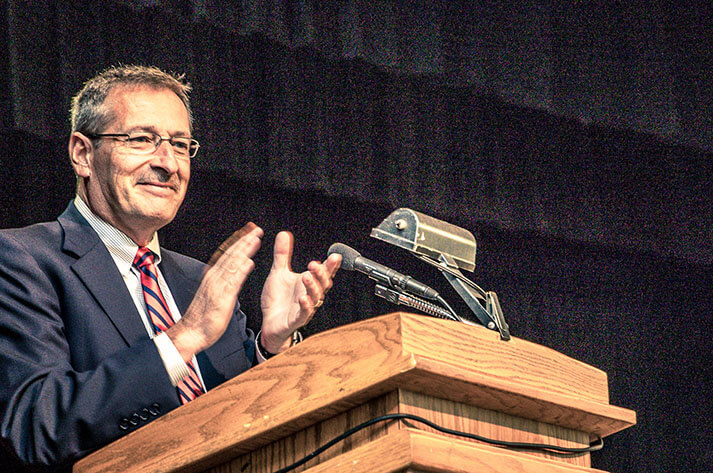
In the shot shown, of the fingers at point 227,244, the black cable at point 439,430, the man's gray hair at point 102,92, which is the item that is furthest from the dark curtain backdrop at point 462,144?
the black cable at point 439,430

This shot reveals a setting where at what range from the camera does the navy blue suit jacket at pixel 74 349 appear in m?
1.47

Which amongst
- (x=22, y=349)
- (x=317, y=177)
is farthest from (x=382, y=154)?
(x=22, y=349)

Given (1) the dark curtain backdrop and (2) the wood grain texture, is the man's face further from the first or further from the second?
(2) the wood grain texture

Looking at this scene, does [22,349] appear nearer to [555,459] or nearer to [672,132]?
[555,459]

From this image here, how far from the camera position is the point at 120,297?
1.91 m

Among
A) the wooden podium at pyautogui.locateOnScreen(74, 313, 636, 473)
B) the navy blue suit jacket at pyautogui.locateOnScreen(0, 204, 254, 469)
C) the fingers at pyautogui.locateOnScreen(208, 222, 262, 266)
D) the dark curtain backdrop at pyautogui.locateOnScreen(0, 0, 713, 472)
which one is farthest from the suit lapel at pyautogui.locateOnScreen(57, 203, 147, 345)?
the dark curtain backdrop at pyautogui.locateOnScreen(0, 0, 713, 472)

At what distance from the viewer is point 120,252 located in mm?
2104

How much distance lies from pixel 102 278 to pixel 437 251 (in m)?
0.82

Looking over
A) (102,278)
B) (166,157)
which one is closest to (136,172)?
(166,157)

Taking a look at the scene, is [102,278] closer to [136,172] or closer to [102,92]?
[136,172]

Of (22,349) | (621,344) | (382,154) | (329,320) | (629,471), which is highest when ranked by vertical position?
(382,154)

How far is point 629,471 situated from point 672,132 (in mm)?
1617

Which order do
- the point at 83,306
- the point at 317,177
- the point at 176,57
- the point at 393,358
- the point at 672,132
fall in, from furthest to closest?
the point at 672,132, the point at 317,177, the point at 176,57, the point at 83,306, the point at 393,358

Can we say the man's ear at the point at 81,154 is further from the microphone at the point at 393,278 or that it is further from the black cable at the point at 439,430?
the black cable at the point at 439,430
